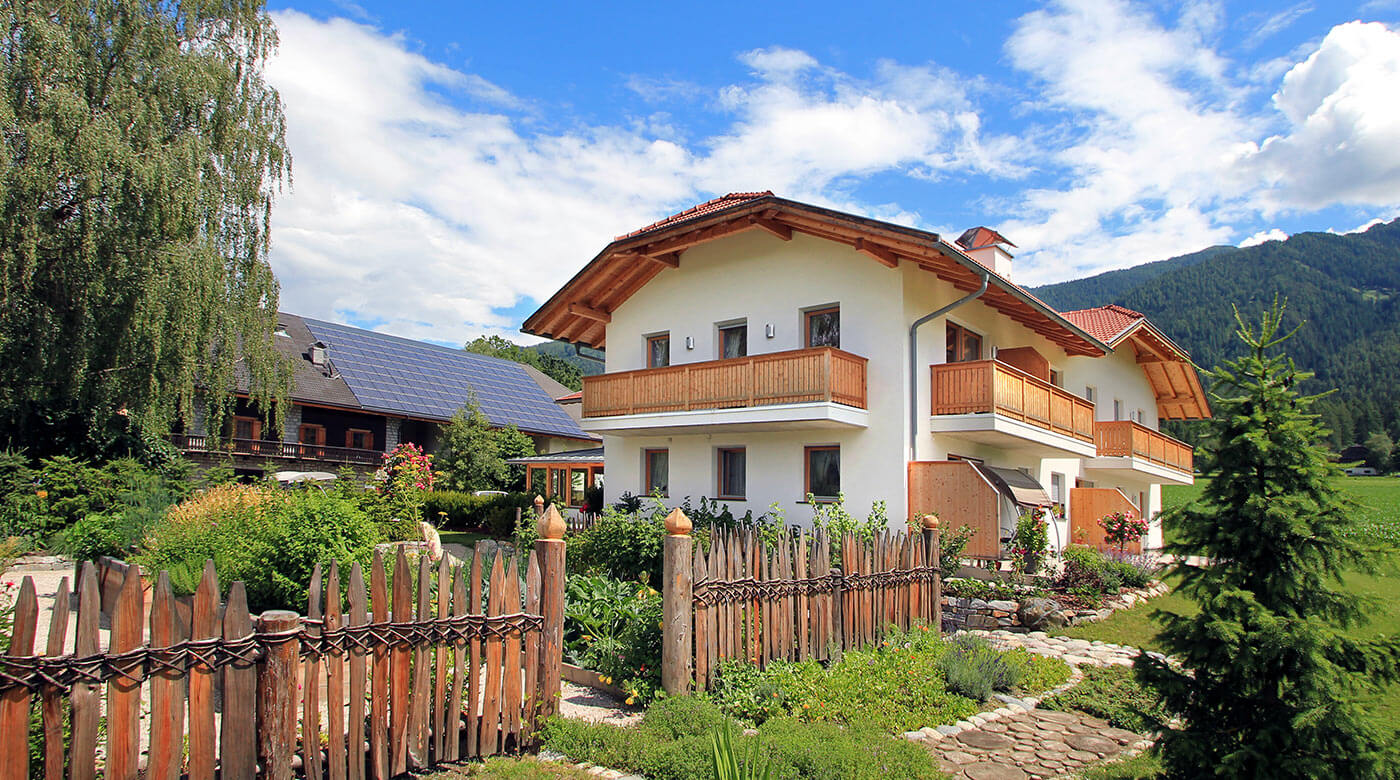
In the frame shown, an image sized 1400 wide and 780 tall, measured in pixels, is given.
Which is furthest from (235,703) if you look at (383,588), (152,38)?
(152,38)

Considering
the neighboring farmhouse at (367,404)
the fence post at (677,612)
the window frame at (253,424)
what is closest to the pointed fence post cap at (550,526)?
the fence post at (677,612)

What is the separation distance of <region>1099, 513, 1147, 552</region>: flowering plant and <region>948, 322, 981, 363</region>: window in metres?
4.61

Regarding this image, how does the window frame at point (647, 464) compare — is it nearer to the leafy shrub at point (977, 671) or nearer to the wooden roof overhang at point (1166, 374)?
the leafy shrub at point (977, 671)

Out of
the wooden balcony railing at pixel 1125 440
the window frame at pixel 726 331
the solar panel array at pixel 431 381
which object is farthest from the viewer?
the solar panel array at pixel 431 381

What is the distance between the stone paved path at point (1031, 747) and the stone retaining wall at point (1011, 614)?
4796 millimetres

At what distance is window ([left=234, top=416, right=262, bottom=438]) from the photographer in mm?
32031

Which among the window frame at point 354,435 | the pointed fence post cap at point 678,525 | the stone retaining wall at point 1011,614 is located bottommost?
the stone retaining wall at point 1011,614

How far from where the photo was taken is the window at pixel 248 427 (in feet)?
105

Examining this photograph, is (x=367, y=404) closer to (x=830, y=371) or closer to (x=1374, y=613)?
(x=830, y=371)

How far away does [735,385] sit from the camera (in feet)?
53.2

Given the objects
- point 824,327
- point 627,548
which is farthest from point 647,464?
point 627,548

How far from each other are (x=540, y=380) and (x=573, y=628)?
142 ft

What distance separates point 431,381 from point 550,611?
37.7 m

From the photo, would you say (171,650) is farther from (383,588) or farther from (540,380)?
(540,380)
